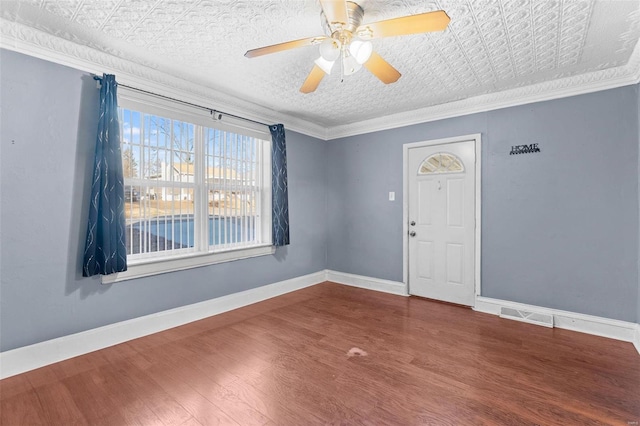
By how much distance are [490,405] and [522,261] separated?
2.02 m

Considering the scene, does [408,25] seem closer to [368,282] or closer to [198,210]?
[198,210]

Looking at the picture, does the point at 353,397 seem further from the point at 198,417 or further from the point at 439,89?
the point at 439,89

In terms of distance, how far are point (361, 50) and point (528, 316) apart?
128 inches

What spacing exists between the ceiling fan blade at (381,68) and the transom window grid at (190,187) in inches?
82.8

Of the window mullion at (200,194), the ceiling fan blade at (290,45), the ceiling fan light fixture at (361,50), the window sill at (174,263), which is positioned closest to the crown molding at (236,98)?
the window mullion at (200,194)

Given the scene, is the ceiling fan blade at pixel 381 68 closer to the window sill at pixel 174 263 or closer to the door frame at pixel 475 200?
the door frame at pixel 475 200

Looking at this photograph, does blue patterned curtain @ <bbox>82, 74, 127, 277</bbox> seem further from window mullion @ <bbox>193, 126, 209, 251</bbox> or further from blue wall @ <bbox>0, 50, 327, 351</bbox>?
window mullion @ <bbox>193, 126, 209, 251</bbox>

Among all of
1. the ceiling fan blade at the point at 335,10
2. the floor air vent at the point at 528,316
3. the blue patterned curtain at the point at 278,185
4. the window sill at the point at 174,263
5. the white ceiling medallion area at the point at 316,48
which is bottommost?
the floor air vent at the point at 528,316

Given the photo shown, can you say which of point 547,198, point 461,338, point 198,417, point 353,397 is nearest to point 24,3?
point 198,417

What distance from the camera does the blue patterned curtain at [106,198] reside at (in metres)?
2.56

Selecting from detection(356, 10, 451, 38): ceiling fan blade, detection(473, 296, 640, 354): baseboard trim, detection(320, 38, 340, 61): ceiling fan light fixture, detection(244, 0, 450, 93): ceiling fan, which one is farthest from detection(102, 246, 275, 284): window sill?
detection(473, 296, 640, 354): baseboard trim

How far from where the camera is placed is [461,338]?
9.49 feet

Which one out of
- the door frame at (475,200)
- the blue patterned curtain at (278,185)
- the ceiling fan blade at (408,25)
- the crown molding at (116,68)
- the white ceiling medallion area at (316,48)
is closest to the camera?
the ceiling fan blade at (408,25)

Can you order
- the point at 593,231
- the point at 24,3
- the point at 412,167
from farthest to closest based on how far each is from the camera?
the point at 412,167, the point at 593,231, the point at 24,3
